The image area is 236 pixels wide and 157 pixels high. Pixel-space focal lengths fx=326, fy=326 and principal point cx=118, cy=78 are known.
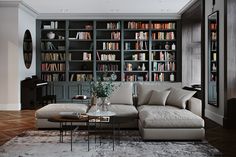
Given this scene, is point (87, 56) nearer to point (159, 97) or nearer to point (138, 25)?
point (138, 25)

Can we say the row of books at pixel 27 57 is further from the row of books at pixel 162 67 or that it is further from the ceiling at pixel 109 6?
the row of books at pixel 162 67

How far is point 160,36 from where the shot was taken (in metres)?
10.8

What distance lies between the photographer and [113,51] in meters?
11.0

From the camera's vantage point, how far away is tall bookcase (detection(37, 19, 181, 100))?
1074 cm

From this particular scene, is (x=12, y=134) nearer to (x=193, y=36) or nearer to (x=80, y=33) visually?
(x=80, y=33)

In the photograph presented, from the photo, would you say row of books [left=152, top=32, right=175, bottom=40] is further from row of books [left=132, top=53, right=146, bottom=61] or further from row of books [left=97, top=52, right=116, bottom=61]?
row of books [left=97, top=52, right=116, bottom=61]

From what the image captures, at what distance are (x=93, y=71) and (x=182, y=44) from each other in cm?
304

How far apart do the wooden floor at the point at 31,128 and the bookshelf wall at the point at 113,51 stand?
9.47 ft

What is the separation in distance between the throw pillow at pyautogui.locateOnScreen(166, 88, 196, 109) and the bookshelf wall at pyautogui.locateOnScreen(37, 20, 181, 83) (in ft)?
13.9

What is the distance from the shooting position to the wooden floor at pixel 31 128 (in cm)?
490

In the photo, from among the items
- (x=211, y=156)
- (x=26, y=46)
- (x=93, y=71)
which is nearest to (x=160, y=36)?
(x=93, y=71)

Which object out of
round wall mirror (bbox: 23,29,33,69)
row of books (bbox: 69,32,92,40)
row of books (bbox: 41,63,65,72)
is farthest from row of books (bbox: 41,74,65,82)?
row of books (bbox: 69,32,92,40)

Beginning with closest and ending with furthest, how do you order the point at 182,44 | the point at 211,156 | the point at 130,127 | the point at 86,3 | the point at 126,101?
the point at 211,156, the point at 130,127, the point at 126,101, the point at 86,3, the point at 182,44

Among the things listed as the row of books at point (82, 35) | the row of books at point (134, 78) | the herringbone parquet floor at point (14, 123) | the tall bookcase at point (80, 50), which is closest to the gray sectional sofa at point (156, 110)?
the herringbone parquet floor at point (14, 123)
